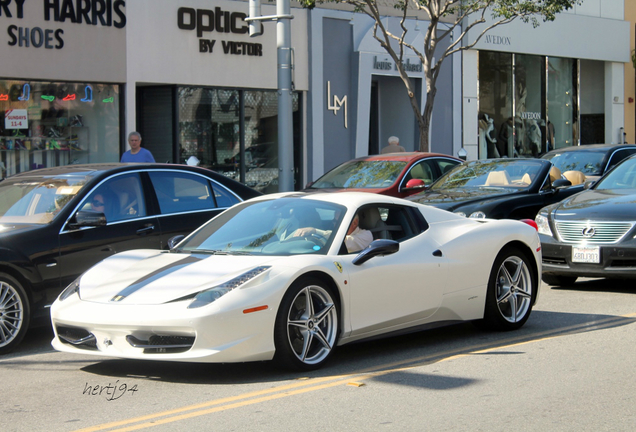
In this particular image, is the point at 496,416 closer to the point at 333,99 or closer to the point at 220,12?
the point at 220,12

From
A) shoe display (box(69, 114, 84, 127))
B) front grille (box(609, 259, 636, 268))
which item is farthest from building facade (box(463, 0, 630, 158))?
front grille (box(609, 259, 636, 268))

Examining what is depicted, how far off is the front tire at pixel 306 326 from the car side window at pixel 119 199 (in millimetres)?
3005

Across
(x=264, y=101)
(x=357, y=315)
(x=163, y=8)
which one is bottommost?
(x=357, y=315)

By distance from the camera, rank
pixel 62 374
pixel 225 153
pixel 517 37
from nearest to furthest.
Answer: pixel 62 374, pixel 225 153, pixel 517 37

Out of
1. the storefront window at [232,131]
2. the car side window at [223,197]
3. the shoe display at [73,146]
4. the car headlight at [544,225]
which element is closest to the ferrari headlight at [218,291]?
the car side window at [223,197]

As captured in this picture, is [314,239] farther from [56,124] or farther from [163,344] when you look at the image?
[56,124]

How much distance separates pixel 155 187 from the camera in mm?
9195

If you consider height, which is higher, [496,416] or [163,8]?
[163,8]

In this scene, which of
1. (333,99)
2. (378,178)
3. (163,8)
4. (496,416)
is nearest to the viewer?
(496,416)

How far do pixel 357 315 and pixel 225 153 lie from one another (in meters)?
14.3

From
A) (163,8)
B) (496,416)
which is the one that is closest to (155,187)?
(496,416)

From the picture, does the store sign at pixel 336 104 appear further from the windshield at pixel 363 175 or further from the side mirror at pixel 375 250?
the side mirror at pixel 375 250

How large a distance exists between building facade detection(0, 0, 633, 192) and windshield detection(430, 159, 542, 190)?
336 cm

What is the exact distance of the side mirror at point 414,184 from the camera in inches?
551
